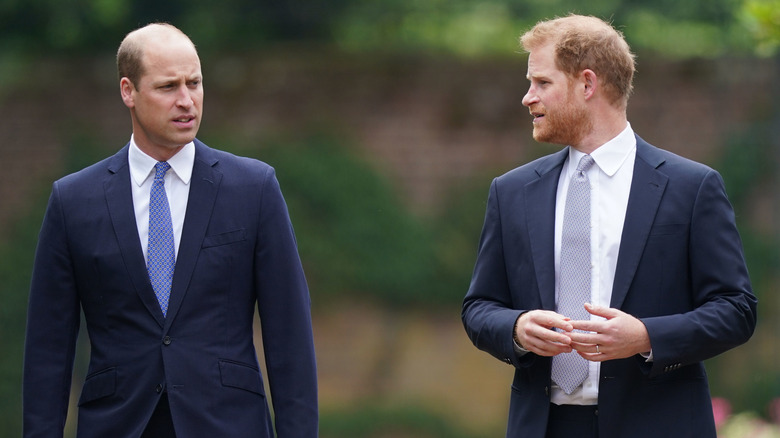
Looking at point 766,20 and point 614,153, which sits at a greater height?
point 766,20

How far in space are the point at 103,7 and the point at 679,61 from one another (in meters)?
4.41

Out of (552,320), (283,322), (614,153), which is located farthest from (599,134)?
(283,322)

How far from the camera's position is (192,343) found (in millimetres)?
3736

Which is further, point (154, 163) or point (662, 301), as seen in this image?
point (154, 163)

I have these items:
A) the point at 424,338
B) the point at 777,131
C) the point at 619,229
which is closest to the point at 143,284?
the point at 619,229

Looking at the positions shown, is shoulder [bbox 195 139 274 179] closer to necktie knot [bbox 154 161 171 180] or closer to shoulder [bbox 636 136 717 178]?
necktie knot [bbox 154 161 171 180]

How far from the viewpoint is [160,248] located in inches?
150

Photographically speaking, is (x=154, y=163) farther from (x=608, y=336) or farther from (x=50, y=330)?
(x=608, y=336)

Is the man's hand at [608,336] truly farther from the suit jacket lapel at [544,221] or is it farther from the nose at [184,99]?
the nose at [184,99]

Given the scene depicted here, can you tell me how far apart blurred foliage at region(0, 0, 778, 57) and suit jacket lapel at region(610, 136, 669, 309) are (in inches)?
243

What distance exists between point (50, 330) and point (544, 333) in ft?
4.95

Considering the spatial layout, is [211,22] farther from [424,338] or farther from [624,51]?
[624,51]

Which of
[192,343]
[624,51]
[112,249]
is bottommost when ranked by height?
[192,343]

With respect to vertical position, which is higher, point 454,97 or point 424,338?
point 454,97
